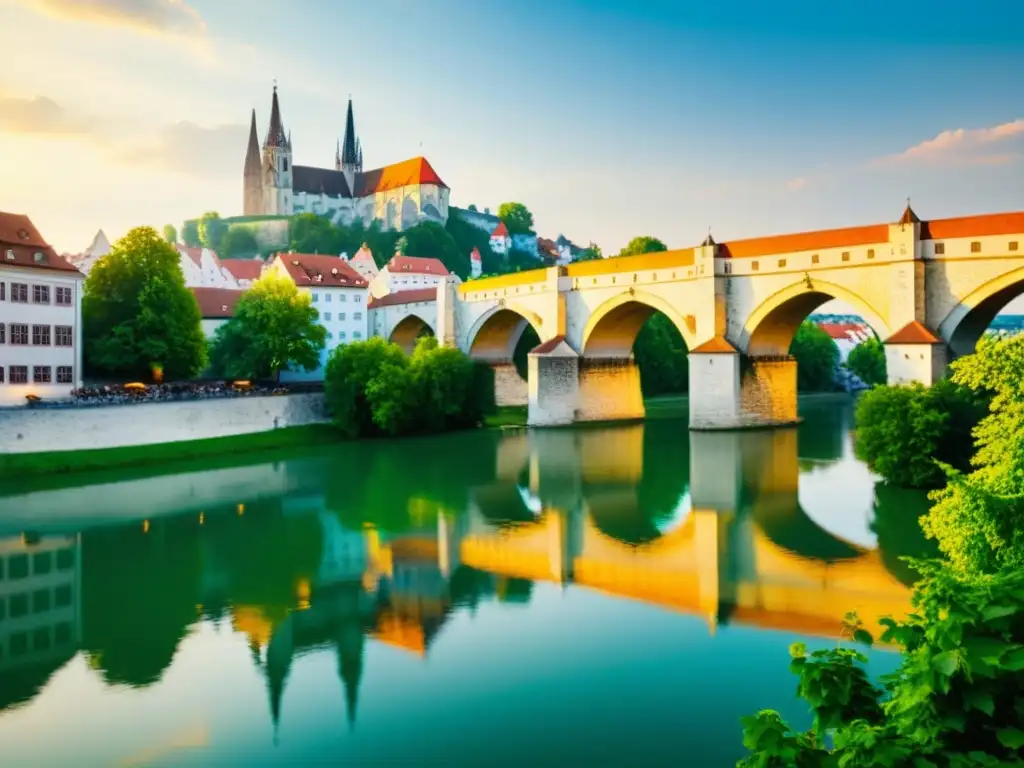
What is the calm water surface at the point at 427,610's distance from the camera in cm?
822

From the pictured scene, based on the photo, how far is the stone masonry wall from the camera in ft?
81.0

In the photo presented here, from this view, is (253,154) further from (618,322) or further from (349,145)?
(618,322)

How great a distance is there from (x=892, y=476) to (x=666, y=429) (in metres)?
14.6

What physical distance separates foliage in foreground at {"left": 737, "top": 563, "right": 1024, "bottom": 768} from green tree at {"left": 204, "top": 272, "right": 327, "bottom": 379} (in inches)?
1353

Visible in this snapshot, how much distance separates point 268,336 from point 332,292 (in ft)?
44.9

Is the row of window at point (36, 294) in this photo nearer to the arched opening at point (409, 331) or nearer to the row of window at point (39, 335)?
the row of window at point (39, 335)

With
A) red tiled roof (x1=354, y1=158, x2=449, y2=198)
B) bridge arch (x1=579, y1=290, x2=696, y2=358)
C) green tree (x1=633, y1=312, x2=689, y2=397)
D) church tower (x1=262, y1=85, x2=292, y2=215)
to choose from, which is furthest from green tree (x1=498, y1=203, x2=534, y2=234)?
bridge arch (x1=579, y1=290, x2=696, y2=358)

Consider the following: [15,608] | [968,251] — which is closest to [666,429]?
[968,251]

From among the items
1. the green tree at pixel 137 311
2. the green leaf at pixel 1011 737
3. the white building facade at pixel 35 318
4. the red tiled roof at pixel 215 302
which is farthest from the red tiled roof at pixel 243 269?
the green leaf at pixel 1011 737

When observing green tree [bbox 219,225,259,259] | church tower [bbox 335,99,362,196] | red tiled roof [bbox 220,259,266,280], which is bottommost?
red tiled roof [bbox 220,259,266,280]

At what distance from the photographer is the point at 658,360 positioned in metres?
53.6

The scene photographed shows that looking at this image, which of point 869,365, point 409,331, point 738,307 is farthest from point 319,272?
point 869,365

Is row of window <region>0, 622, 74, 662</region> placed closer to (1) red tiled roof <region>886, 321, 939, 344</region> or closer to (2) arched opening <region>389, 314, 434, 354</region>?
(1) red tiled roof <region>886, 321, 939, 344</region>

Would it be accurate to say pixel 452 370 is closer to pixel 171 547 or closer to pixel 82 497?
pixel 82 497
